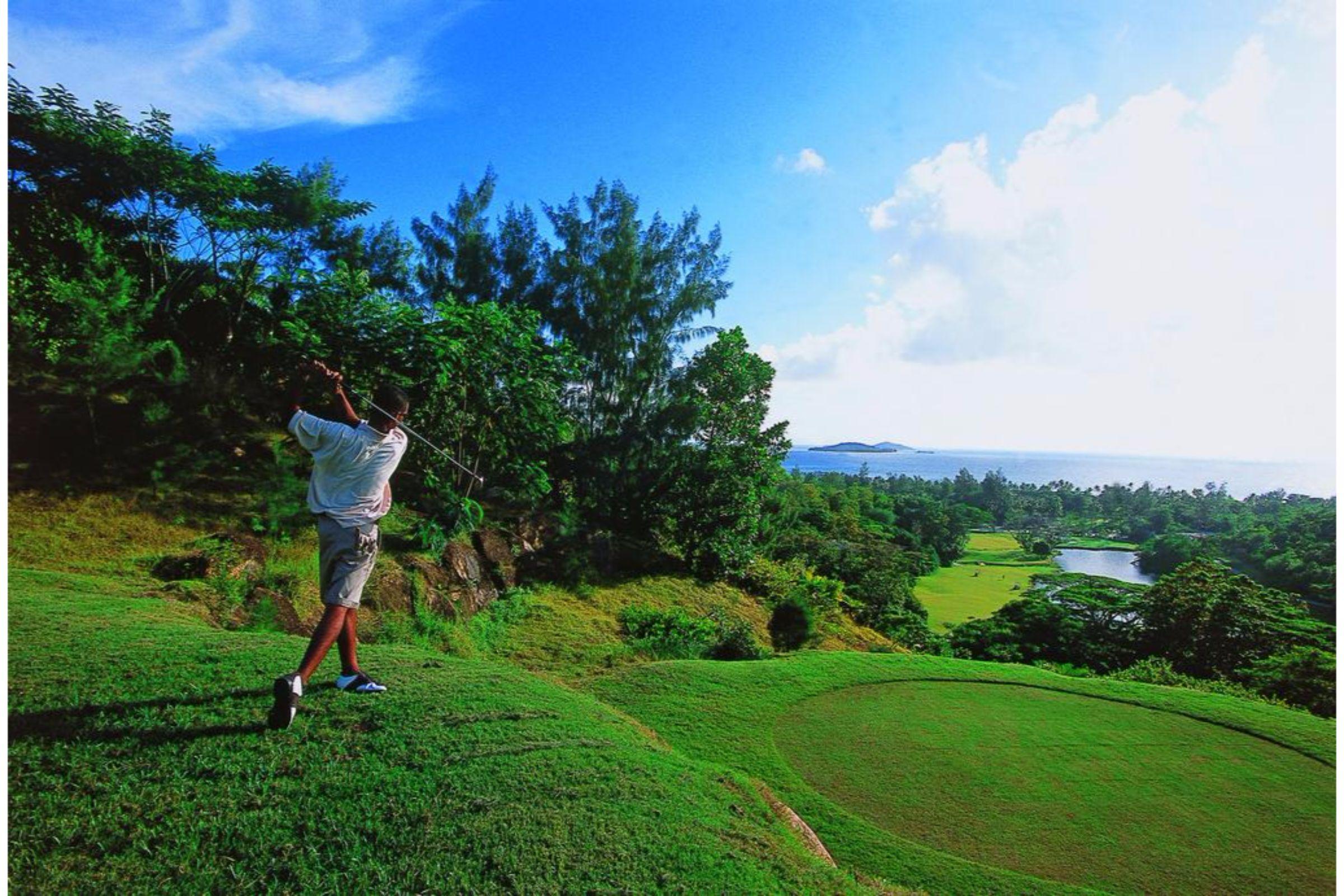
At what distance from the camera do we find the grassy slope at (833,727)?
3182 millimetres

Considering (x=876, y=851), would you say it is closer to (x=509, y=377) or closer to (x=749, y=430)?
(x=509, y=377)

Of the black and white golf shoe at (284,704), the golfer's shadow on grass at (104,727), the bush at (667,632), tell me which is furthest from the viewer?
the bush at (667,632)

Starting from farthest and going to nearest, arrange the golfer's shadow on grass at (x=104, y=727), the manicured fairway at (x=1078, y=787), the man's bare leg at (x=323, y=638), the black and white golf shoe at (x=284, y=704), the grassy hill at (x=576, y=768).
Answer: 1. the manicured fairway at (x=1078, y=787)
2. the man's bare leg at (x=323, y=638)
3. the black and white golf shoe at (x=284, y=704)
4. the golfer's shadow on grass at (x=104, y=727)
5. the grassy hill at (x=576, y=768)

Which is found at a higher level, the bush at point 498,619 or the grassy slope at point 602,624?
the bush at point 498,619

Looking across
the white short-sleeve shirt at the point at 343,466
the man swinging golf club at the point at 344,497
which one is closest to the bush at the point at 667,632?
the man swinging golf club at the point at 344,497

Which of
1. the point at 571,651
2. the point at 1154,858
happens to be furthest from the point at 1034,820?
the point at 571,651

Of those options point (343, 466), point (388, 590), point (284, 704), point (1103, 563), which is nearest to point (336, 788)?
point (284, 704)

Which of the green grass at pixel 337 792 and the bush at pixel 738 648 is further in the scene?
the bush at pixel 738 648

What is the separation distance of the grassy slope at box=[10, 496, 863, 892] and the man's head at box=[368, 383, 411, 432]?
4.42 feet

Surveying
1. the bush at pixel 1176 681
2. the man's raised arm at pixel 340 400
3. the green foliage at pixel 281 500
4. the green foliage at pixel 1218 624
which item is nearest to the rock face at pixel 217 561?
the green foliage at pixel 281 500

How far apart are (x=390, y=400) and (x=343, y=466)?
0.40 m

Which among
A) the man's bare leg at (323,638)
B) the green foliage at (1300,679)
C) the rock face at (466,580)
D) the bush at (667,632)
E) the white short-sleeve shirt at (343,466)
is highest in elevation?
the white short-sleeve shirt at (343,466)

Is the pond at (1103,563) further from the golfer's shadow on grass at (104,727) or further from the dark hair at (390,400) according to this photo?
the golfer's shadow on grass at (104,727)

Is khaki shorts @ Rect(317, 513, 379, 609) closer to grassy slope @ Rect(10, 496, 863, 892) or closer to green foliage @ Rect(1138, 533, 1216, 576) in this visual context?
grassy slope @ Rect(10, 496, 863, 892)
